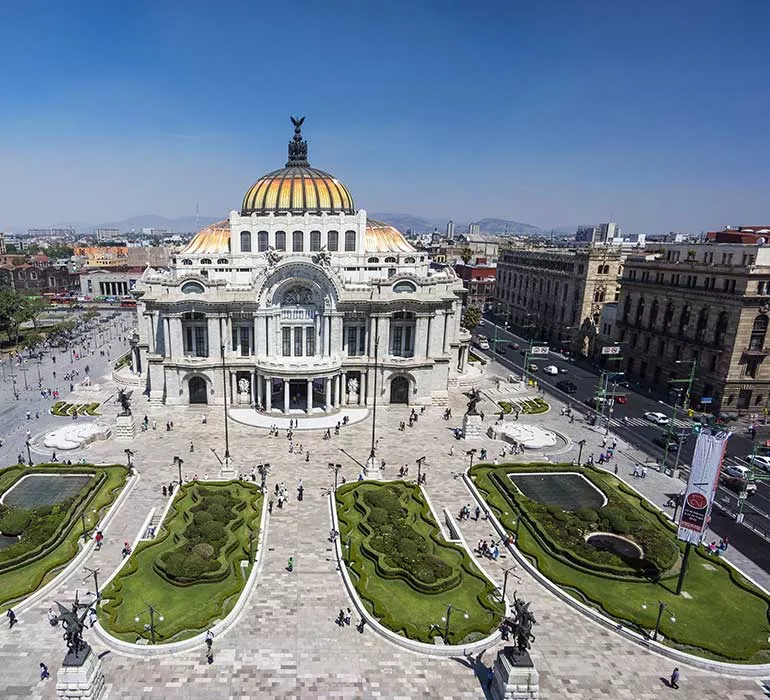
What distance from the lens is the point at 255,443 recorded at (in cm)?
6166

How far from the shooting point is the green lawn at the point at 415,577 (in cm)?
3303

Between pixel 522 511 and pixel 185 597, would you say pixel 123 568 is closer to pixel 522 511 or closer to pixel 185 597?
pixel 185 597

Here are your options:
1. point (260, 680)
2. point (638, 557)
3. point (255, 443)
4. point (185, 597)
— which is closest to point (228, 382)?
point (255, 443)

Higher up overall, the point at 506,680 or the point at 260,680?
the point at 506,680

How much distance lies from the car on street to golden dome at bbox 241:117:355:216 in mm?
45192

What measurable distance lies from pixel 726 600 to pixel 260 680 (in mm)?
31329

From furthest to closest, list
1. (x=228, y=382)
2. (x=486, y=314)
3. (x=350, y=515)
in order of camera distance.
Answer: (x=486, y=314) < (x=228, y=382) < (x=350, y=515)

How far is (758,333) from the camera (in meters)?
74.4

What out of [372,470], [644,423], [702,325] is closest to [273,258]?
[372,470]

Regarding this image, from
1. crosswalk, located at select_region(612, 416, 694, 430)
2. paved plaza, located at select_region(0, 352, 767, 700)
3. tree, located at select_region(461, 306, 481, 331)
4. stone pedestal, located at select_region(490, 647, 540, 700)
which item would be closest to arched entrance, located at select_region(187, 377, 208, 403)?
paved plaza, located at select_region(0, 352, 767, 700)

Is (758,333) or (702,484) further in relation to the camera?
(758,333)

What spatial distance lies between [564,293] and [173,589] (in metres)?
102

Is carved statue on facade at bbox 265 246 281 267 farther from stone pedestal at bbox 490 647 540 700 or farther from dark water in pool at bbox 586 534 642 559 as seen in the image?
stone pedestal at bbox 490 647 540 700

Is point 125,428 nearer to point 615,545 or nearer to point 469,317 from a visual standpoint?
point 615,545
